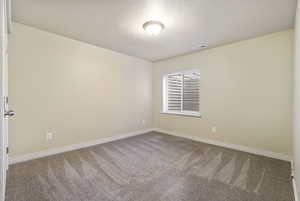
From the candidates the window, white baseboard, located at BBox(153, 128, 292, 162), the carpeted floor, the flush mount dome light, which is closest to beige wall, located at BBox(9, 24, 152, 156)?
the carpeted floor

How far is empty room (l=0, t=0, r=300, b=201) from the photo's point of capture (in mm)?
1736

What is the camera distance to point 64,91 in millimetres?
2758

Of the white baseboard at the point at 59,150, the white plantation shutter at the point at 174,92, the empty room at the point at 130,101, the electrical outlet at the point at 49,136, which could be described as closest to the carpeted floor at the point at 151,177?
the empty room at the point at 130,101

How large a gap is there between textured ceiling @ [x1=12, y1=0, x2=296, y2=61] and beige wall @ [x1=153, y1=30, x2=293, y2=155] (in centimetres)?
34

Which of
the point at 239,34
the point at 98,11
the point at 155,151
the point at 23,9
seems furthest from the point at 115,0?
the point at 155,151

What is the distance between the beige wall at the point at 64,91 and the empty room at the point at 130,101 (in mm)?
19

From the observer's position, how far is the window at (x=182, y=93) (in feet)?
12.4

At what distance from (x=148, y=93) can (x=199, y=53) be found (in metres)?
1.92

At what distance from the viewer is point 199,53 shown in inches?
138

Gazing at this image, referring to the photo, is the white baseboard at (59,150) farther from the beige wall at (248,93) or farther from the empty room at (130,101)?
the beige wall at (248,93)

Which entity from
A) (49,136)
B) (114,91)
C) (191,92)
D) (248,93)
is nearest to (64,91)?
(49,136)

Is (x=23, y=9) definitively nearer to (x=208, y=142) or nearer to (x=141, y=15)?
(x=141, y=15)

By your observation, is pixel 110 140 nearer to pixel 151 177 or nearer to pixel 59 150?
pixel 59 150

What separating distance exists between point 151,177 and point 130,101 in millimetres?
2355
